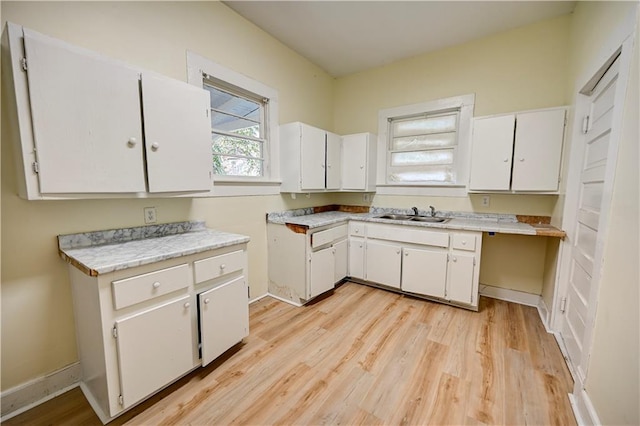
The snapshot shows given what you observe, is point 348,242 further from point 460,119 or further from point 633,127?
point 633,127

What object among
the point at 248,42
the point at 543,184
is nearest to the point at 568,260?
the point at 543,184

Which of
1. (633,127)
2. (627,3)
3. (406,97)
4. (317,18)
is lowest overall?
(633,127)

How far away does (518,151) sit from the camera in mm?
2391

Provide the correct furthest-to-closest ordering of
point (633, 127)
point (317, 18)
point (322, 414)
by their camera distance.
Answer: point (317, 18) → point (322, 414) → point (633, 127)

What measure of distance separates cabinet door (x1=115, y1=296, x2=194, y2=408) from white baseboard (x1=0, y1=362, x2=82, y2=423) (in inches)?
23.4

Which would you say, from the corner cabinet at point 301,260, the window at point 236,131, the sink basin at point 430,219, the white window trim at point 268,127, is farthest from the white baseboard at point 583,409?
the window at point 236,131

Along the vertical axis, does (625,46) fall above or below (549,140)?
above

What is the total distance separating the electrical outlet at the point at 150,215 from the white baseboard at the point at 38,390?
0.97 meters

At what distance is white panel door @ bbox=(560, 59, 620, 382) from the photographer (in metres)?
1.40

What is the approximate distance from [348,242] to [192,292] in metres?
1.96

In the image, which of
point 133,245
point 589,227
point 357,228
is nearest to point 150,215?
point 133,245

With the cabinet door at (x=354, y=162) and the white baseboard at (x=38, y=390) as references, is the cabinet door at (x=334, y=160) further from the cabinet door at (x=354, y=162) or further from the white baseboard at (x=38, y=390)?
the white baseboard at (x=38, y=390)

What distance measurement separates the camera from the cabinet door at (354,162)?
3.30 metres

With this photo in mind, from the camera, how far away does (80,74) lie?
51.3 inches
